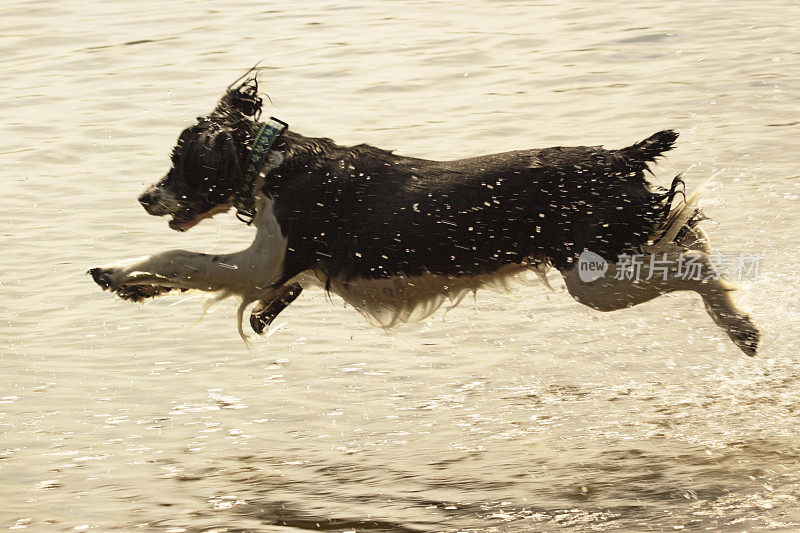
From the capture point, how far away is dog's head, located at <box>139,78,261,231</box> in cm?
597

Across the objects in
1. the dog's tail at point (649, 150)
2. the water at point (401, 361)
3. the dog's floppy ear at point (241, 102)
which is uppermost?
the dog's floppy ear at point (241, 102)

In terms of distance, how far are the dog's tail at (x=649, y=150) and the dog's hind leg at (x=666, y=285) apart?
0.44m

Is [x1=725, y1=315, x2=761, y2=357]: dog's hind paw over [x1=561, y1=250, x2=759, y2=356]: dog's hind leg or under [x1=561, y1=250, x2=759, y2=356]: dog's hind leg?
under

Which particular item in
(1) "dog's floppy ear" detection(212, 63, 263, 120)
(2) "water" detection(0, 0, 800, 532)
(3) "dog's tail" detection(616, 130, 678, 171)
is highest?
(1) "dog's floppy ear" detection(212, 63, 263, 120)

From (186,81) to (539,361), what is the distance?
6.73 m

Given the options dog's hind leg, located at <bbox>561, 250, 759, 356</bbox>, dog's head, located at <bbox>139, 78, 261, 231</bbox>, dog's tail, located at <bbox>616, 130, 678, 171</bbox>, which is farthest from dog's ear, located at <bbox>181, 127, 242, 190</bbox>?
dog's tail, located at <bbox>616, 130, 678, 171</bbox>

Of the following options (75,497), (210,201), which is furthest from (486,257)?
(75,497)

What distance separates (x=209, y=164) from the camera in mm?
5984

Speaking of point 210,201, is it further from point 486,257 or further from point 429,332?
point 429,332

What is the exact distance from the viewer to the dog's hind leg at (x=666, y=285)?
19.5 ft

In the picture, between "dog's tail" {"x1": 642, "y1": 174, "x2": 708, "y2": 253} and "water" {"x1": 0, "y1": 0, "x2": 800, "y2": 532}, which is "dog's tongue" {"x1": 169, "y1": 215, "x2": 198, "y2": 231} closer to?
"water" {"x1": 0, "y1": 0, "x2": 800, "y2": 532}

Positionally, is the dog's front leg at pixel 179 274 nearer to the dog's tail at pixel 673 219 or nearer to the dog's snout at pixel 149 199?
the dog's snout at pixel 149 199

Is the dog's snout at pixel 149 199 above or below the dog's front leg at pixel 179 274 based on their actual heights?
above

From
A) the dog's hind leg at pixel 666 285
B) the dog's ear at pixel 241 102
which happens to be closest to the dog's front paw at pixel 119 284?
the dog's ear at pixel 241 102
